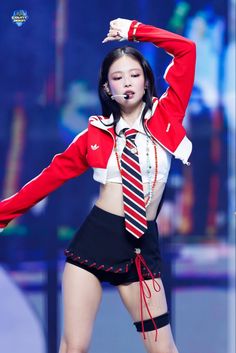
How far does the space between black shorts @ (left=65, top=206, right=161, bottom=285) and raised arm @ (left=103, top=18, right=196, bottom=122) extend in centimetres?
46

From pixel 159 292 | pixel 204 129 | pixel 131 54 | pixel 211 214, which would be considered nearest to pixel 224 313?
pixel 211 214

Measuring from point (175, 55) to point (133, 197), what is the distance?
0.49 meters

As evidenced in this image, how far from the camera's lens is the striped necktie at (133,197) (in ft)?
9.05

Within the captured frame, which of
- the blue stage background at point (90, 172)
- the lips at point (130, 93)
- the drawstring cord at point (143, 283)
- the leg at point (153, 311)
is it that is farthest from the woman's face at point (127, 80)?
the blue stage background at point (90, 172)

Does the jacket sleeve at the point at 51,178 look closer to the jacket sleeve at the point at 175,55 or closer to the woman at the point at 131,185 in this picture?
the woman at the point at 131,185

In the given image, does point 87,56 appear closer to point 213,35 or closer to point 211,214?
point 213,35

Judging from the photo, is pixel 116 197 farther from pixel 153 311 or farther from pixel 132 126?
pixel 153 311

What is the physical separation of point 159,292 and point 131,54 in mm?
788

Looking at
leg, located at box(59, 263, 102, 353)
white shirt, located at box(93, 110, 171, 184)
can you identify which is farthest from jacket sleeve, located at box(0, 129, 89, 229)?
leg, located at box(59, 263, 102, 353)

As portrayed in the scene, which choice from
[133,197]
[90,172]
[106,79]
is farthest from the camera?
[90,172]

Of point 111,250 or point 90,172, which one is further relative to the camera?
point 90,172

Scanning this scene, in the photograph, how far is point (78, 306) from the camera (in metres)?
2.79

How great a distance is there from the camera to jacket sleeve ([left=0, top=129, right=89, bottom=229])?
2891 millimetres

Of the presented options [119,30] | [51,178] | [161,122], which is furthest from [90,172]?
[119,30]
